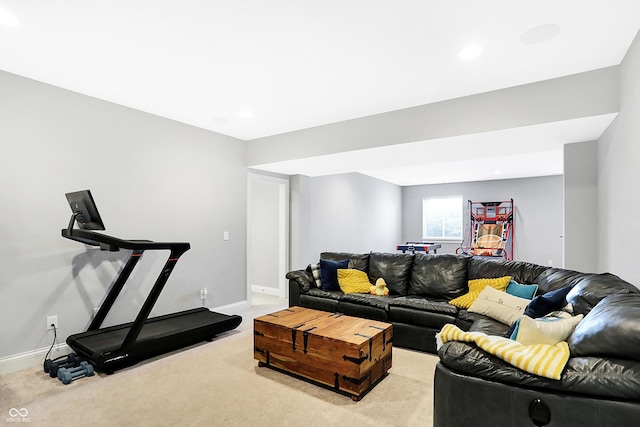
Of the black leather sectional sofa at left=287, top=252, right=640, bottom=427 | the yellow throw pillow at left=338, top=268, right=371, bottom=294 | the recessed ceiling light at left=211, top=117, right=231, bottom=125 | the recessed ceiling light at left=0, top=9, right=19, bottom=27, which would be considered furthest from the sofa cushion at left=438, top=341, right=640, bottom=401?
the recessed ceiling light at left=211, top=117, right=231, bottom=125

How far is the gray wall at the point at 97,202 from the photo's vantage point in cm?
285

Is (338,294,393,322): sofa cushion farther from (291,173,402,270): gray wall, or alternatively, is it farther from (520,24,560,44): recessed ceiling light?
(520,24,560,44): recessed ceiling light

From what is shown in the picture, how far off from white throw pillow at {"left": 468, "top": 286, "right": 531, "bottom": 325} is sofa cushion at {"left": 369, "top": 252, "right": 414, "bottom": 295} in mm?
1069

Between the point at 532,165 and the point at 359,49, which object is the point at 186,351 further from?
the point at 532,165

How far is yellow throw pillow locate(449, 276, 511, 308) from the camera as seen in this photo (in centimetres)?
317

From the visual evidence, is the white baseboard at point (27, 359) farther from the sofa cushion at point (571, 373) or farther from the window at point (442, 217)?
the window at point (442, 217)

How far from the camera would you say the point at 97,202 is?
11.1 ft

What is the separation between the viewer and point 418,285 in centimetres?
392

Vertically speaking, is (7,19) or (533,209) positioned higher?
(7,19)

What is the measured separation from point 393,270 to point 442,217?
6.07 meters

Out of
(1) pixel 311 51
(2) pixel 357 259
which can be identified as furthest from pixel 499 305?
(1) pixel 311 51

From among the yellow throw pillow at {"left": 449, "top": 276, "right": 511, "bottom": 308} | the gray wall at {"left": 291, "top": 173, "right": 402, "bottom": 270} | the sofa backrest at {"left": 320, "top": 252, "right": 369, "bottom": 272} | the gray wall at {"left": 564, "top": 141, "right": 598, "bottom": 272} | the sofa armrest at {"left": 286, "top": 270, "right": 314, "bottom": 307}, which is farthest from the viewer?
the gray wall at {"left": 291, "top": 173, "right": 402, "bottom": 270}

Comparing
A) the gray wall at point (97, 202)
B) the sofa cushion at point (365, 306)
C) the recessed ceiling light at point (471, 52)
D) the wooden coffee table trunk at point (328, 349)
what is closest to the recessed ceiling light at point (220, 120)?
the gray wall at point (97, 202)

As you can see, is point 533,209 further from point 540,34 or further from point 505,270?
point 540,34
